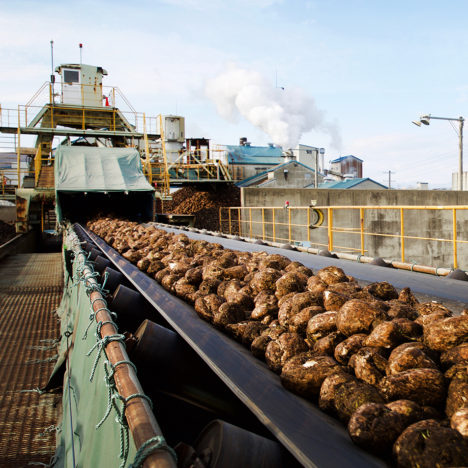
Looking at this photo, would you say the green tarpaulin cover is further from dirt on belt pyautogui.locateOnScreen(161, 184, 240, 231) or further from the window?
the window

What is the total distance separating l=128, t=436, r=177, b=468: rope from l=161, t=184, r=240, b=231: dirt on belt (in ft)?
64.6

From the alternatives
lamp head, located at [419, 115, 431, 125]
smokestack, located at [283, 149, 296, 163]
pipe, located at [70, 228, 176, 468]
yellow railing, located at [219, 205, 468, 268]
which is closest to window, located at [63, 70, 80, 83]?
yellow railing, located at [219, 205, 468, 268]

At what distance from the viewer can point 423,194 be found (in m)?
16.9

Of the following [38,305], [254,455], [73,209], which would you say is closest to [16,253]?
[73,209]

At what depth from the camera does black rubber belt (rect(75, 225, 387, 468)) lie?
1.18m

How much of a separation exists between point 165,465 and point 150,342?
110cm

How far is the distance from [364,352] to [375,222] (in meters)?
14.7

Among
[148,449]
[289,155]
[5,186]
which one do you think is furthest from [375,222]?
[289,155]

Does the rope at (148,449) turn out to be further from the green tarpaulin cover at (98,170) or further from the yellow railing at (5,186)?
the yellow railing at (5,186)

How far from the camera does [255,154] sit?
35938 millimetres

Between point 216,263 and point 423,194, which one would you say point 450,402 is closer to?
point 216,263

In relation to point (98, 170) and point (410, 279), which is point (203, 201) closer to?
point (98, 170)

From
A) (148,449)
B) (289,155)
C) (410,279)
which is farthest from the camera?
(289,155)

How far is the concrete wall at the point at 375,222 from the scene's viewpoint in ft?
49.5
